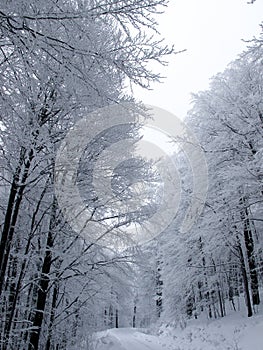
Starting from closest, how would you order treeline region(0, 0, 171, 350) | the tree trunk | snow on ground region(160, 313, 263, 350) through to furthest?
treeline region(0, 0, 171, 350) → the tree trunk → snow on ground region(160, 313, 263, 350)

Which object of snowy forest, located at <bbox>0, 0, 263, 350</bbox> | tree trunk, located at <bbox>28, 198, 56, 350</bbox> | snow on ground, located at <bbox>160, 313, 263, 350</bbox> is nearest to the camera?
snowy forest, located at <bbox>0, 0, 263, 350</bbox>

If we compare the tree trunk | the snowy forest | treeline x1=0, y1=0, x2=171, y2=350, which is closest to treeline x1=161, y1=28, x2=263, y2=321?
the snowy forest

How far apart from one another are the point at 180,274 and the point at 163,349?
10.0 ft

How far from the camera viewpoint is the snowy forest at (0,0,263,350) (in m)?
2.48

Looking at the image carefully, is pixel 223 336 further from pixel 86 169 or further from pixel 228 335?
pixel 86 169

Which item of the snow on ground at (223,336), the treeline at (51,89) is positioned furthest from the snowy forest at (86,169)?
the snow on ground at (223,336)

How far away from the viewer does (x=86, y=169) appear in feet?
16.5

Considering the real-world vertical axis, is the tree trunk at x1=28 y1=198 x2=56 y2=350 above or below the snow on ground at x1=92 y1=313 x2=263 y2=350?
above

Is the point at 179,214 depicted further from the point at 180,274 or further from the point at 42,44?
the point at 42,44

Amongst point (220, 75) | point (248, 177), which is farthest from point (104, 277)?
point (220, 75)

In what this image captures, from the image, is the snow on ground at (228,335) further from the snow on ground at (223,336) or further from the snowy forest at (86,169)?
the snowy forest at (86,169)

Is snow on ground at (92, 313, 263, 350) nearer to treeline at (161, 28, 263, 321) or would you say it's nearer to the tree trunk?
treeline at (161, 28, 263, 321)

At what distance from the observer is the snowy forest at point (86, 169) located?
97.7 inches

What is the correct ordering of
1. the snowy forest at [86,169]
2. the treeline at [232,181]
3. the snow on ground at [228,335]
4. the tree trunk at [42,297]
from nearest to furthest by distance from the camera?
the snowy forest at [86,169] → the tree trunk at [42,297] → the snow on ground at [228,335] → the treeline at [232,181]
